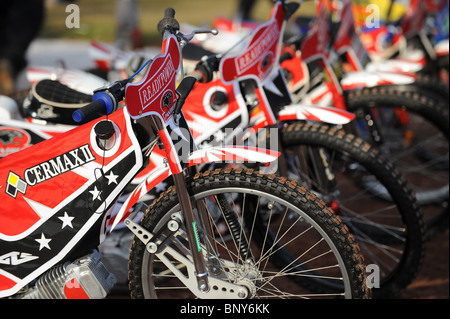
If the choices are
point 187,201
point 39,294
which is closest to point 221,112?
point 187,201

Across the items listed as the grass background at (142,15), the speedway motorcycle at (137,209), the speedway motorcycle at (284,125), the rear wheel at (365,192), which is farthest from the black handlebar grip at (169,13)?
the grass background at (142,15)

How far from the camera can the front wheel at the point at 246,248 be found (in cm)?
223

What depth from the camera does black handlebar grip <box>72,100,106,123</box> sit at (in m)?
1.86

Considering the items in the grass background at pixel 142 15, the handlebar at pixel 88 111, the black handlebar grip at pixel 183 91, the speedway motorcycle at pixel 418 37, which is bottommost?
the handlebar at pixel 88 111

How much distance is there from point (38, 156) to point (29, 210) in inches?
8.7

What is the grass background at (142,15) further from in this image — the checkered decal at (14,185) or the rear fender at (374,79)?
the checkered decal at (14,185)

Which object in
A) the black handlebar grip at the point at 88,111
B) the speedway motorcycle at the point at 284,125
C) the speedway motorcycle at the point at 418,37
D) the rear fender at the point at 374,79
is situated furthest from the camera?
the speedway motorcycle at the point at 418,37

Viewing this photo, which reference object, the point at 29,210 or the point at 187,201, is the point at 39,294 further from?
the point at 187,201

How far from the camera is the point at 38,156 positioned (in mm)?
2260

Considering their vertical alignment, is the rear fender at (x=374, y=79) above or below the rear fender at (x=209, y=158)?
above

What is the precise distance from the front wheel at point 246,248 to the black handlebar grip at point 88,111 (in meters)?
0.51

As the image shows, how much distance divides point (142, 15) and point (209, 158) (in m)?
9.55

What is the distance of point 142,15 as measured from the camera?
1126 centimetres

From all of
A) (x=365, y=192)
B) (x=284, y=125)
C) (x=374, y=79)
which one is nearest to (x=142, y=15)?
(x=374, y=79)
